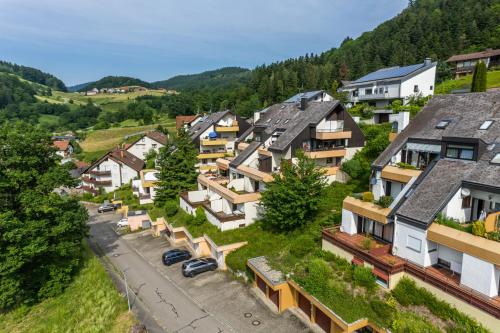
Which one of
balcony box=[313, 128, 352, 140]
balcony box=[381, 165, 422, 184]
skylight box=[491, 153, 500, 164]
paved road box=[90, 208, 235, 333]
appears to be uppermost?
balcony box=[313, 128, 352, 140]

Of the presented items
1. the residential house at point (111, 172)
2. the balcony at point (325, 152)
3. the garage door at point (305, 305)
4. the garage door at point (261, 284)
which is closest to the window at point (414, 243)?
the garage door at point (305, 305)

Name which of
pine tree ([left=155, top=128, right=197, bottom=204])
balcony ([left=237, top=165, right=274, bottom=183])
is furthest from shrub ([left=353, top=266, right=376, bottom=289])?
pine tree ([left=155, top=128, right=197, bottom=204])

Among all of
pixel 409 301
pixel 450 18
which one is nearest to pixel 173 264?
pixel 409 301

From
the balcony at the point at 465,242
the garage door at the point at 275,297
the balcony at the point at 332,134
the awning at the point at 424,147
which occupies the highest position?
the balcony at the point at 332,134

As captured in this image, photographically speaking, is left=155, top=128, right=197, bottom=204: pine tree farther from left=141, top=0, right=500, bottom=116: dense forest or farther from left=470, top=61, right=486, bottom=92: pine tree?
left=141, top=0, right=500, bottom=116: dense forest

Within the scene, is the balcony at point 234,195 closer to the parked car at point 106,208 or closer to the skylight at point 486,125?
the skylight at point 486,125

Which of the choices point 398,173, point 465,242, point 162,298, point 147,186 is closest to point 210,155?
point 147,186

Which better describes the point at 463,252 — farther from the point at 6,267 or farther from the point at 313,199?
the point at 6,267
